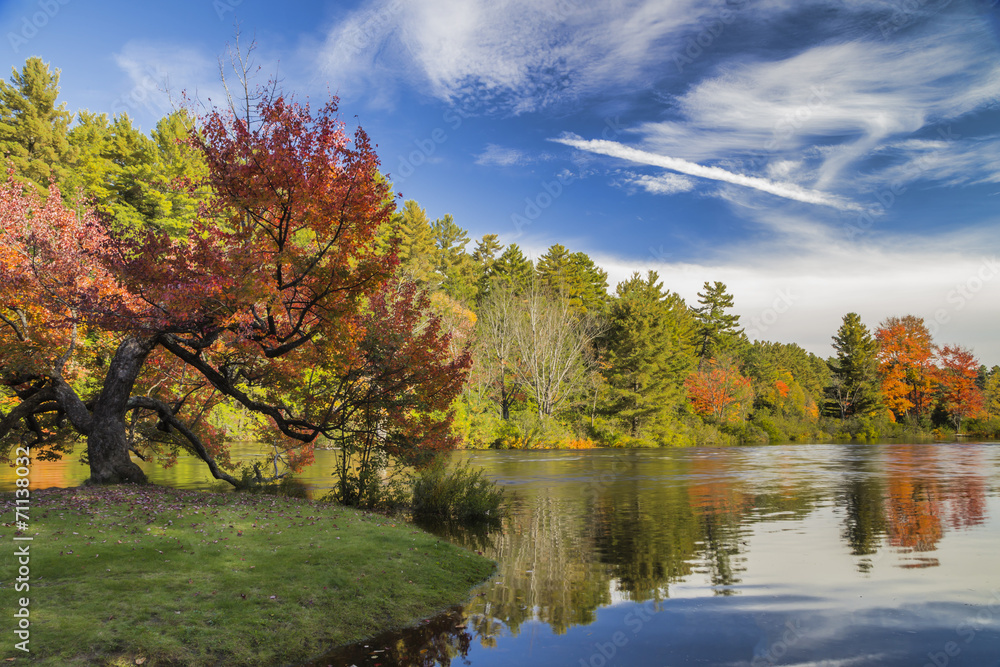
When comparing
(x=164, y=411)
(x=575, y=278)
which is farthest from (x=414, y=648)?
(x=575, y=278)

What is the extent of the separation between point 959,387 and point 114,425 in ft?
237

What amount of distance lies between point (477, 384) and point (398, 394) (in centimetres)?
3667

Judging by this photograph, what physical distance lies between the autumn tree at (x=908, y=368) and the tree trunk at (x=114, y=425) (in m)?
70.7

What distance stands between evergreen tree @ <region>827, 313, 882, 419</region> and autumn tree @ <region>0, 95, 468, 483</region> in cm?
6291

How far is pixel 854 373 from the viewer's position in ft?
219

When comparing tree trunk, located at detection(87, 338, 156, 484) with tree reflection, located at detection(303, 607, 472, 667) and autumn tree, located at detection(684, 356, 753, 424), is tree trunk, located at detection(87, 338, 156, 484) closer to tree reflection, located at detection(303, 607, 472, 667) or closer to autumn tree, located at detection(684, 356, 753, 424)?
tree reflection, located at detection(303, 607, 472, 667)

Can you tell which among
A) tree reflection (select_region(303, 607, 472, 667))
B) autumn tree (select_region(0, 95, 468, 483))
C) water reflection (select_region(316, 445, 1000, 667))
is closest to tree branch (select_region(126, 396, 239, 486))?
autumn tree (select_region(0, 95, 468, 483))

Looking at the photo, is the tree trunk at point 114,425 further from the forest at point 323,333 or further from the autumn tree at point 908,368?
the autumn tree at point 908,368

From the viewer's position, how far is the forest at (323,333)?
11125 mm

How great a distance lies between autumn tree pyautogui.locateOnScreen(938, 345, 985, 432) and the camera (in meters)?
59.5

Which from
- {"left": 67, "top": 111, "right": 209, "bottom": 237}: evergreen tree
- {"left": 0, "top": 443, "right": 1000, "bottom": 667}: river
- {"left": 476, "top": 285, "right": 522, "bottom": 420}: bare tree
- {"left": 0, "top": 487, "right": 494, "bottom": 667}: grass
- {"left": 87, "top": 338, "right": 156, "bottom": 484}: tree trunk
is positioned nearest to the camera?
→ {"left": 0, "top": 487, "right": 494, "bottom": 667}: grass

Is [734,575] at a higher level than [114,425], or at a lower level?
lower

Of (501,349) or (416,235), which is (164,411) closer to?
(501,349)

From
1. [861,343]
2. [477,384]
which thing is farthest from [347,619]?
[861,343]
